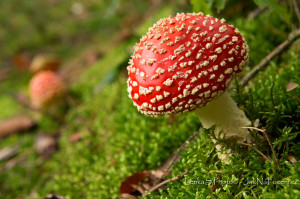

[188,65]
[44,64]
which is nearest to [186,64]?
[188,65]

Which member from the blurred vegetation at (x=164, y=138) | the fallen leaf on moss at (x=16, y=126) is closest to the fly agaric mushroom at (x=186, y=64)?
the blurred vegetation at (x=164, y=138)

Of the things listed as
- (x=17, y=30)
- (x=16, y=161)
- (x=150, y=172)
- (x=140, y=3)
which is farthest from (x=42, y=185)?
(x=17, y=30)

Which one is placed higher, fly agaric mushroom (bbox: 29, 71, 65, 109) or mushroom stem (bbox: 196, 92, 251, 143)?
fly agaric mushroom (bbox: 29, 71, 65, 109)

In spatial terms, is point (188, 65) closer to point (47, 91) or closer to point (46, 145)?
point (46, 145)

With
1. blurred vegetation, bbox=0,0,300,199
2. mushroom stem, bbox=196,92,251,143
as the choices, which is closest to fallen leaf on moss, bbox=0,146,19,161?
blurred vegetation, bbox=0,0,300,199

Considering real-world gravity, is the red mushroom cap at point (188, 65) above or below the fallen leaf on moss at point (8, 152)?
below

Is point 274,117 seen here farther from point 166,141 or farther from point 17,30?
point 17,30

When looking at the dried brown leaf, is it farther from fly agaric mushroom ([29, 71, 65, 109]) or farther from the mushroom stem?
fly agaric mushroom ([29, 71, 65, 109])

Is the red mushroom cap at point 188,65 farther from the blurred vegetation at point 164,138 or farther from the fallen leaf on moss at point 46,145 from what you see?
the fallen leaf on moss at point 46,145
